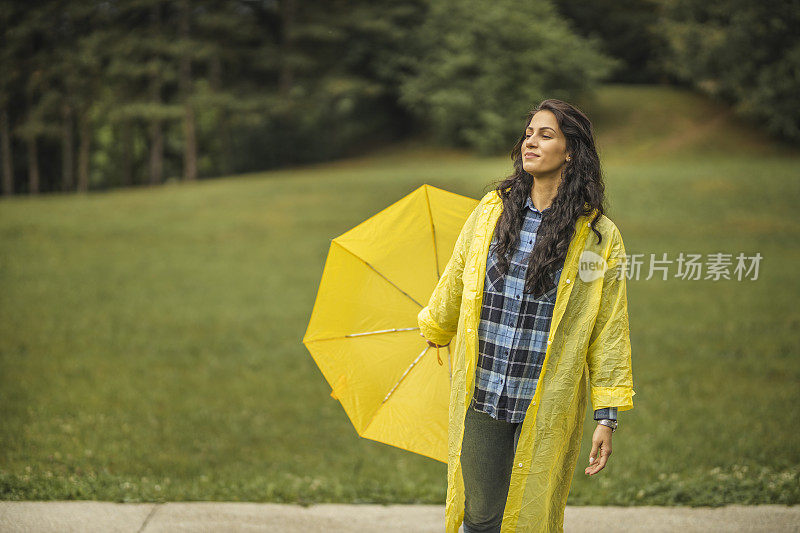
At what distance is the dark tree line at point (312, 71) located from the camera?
814 inches

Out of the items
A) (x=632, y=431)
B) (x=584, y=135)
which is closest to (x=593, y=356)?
(x=584, y=135)

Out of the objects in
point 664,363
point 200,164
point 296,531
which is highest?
point 296,531

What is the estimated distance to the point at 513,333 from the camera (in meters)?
2.30

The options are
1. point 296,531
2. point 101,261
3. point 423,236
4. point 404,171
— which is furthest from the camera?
point 404,171

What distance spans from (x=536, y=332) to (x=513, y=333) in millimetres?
73

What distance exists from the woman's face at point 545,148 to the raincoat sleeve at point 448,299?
0.86 feet

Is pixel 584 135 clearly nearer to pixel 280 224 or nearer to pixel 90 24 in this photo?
pixel 280 224

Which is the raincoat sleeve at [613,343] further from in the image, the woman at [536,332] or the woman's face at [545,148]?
the woman's face at [545,148]

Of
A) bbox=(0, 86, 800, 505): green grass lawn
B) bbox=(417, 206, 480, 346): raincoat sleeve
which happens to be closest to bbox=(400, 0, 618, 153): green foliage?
bbox=(0, 86, 800, 505): green grass lawn

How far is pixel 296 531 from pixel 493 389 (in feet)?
5.20

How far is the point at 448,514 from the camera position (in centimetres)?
238

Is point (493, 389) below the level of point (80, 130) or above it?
above

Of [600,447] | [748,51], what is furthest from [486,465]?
[748,51]

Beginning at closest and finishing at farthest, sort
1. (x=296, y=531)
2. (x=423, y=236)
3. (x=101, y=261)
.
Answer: (x=423, y=236), (x=296, y=531), (x=101, y=261)
